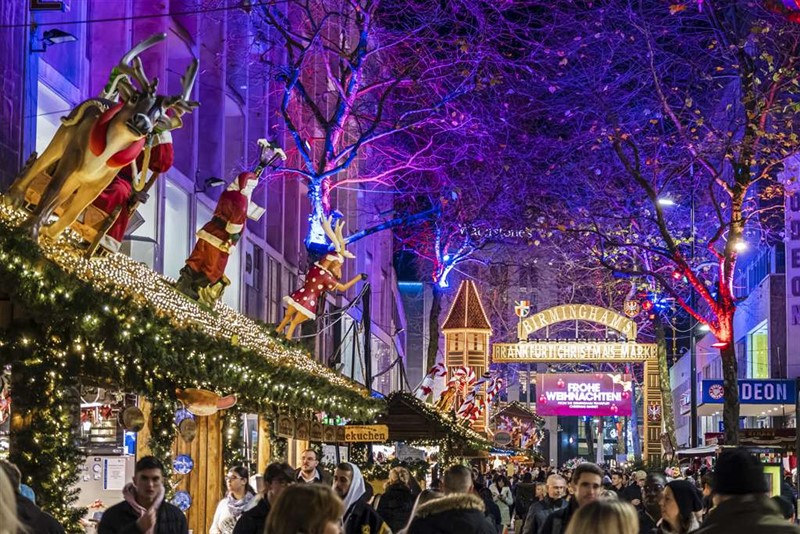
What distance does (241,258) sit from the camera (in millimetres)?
30969

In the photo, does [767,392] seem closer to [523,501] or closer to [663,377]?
[523,501]

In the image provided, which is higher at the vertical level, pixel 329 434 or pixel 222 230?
pixel 222 230

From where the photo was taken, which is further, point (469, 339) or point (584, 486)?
point (469, 339)

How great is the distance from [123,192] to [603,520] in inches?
442

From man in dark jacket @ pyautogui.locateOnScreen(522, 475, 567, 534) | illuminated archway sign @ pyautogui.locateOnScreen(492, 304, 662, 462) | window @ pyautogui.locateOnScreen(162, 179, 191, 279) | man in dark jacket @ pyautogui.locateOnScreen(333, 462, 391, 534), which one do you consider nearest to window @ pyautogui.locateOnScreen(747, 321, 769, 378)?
illuminated archway sign @ pyautogui.locateOnScreen(492, 304, 662, 462)

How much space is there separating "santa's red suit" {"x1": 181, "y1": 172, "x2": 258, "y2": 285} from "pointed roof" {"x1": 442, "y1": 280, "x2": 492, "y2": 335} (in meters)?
29.7

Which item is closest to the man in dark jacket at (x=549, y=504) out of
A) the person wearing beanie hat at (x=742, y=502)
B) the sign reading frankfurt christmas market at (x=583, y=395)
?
the person wearing beanie hat at (x=742, y=502)

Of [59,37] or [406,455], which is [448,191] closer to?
[406,455]

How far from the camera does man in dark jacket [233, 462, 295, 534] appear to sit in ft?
32.9

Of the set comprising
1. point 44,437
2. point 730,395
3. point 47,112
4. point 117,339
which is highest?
point 47,112

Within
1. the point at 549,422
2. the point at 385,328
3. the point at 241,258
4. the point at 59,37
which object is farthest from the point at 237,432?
the point at 549,422

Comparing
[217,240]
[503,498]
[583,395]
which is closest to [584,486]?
[217,240]

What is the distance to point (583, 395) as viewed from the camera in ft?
183

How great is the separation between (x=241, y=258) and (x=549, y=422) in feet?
340
